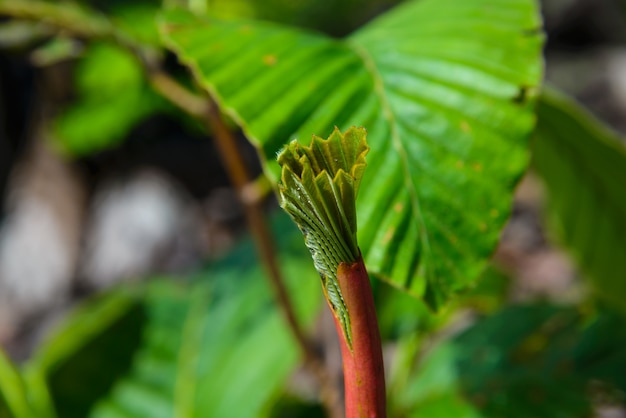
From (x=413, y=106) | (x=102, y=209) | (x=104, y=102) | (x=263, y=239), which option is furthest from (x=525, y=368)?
(x=102, y=209)

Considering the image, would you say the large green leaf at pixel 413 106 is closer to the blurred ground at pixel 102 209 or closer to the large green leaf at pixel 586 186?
the large green leaf at pixel 586 186

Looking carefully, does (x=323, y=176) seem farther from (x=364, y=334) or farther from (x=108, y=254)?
(x=108, y=254)

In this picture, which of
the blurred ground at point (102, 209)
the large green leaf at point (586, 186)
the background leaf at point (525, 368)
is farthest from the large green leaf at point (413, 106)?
the blurred ground at point (102, 209)

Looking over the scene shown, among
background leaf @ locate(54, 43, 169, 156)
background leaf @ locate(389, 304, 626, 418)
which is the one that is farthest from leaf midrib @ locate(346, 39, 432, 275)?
background leaf @ locate(54, 43, 169, 156)

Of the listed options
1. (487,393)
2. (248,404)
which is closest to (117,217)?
(248,404)

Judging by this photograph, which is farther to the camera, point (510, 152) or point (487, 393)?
point (487, 393)
